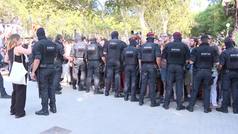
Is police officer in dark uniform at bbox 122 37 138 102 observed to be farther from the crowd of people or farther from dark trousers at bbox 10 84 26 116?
dark trousers at bbox 10 84 26 116

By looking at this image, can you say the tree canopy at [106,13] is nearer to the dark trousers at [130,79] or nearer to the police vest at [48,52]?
the dark trousers at [130,79]

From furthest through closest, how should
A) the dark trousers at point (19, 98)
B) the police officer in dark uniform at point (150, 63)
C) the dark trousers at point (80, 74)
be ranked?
the dark trousers at point (80, 74) < the police officer in dark uniform at point (150, 63) < the dark trousers at point (19, 98)

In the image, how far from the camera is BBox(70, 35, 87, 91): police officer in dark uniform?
1435cm

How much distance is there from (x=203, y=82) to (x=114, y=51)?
303cm

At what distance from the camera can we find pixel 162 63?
39.9 ft

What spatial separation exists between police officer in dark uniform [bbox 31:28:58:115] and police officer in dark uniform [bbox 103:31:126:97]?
2.94m

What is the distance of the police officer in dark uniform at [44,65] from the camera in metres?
10.3

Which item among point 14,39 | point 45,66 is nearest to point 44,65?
point 45,66

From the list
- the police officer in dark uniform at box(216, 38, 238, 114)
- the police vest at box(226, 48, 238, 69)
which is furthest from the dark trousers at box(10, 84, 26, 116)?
the police vest at box(226, 48, 238, 69)

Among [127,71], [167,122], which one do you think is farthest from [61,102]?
[167,122]

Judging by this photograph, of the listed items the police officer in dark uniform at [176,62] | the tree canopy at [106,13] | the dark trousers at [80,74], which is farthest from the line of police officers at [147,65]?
the tree canopy at [106,13]

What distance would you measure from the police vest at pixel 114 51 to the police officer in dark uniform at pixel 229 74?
3206mm

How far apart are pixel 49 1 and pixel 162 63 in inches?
916

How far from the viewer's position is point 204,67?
1113 centimetres
